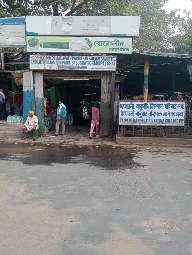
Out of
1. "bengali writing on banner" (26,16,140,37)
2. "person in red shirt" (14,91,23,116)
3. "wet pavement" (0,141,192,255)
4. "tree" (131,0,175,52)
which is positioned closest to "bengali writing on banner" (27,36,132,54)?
"bengali writing on banner" (26,16,140,37)

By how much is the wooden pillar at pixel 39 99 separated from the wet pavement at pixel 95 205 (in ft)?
12.9

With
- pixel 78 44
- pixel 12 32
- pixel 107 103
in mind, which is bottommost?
pixel 107 103

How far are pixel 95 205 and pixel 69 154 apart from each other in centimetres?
431

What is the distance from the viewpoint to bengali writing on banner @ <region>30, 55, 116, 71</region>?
11.9 m

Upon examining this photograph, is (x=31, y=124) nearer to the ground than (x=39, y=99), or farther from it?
nearer to the ground

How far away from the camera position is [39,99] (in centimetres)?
1235

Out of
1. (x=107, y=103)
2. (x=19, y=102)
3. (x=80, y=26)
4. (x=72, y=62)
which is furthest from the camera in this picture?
(x=19, y=102)

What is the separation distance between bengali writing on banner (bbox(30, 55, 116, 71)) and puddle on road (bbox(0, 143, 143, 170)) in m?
3.25

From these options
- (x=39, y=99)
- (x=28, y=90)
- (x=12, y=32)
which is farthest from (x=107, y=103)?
(x=12, y=32)

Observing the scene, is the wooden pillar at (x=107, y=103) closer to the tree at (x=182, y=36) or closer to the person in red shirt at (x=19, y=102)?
the person in red shirt at (x=19, y=102)

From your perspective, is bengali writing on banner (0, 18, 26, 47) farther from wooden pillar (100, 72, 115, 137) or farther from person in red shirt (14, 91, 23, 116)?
person in red shirt (14, 91, 23, 116)

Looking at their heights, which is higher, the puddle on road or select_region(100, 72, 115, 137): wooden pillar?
select_region(100, 72, 115, 137): wooden pillar

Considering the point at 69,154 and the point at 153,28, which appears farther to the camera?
the point at 153,28

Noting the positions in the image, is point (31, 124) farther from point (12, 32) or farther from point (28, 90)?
point (12, 32)
